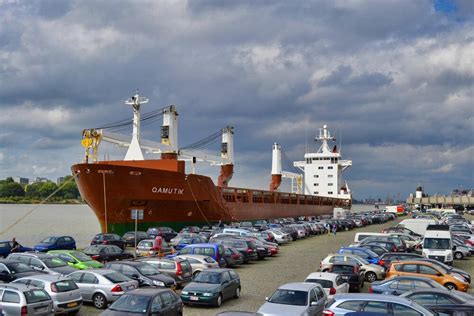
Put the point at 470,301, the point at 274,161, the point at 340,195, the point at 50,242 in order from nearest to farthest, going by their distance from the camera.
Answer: the point at 470,301, the point at 50,242, the point at 274,161, the point at 340,195

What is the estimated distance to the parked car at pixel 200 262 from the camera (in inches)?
805

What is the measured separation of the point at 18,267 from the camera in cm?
1786

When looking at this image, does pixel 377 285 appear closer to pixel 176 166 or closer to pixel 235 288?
pixel 235 288

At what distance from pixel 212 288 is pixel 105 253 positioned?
10544 mm

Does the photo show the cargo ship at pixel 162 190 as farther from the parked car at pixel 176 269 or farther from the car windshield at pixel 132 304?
the car windshield at pixel 132 304

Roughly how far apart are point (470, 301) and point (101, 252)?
17141 millimetres

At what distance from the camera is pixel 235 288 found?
1727 cm

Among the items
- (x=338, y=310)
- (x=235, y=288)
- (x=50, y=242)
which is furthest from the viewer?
(x=50, y=242)

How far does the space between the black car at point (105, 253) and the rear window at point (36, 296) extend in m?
11.7

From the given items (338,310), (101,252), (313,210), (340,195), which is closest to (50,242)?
(101,252)

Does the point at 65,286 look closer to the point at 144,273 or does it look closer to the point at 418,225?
the point at 144,273

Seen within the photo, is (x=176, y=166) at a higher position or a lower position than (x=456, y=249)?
higher

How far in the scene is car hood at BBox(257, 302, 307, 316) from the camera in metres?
11.9

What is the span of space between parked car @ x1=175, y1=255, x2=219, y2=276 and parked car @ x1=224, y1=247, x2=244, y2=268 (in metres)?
3.30
